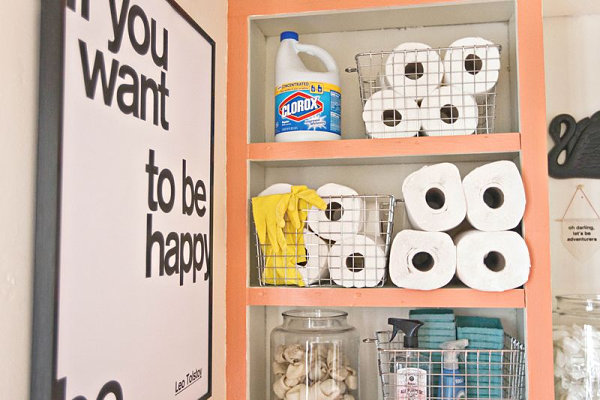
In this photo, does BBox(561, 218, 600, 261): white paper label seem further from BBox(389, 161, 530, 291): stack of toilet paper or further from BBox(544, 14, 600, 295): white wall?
BBox(389, 161, 530, 291): stack of toilet paper

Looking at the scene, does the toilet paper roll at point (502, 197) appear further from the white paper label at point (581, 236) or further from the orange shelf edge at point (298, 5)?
the orange shelf edge at point (298, 5)

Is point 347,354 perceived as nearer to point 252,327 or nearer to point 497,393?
point 252,327

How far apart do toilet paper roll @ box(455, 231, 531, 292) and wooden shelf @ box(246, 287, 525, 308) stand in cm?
3

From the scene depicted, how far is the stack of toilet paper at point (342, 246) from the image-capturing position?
53.6 inches

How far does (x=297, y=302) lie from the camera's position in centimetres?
137

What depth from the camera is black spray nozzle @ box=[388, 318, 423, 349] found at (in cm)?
132

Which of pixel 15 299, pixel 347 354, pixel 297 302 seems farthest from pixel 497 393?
pixel 15 299

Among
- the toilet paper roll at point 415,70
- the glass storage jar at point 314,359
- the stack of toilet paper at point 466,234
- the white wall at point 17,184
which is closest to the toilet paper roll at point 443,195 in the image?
the stack of toilet paper at point 466,234

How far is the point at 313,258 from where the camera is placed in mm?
1409

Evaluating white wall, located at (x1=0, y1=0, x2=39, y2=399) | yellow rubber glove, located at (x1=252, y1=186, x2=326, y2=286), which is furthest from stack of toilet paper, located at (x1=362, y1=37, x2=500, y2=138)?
white wall, located at (x1=0, y1=0, x2=39, y2=399)

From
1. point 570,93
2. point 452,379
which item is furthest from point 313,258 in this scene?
point 570,93

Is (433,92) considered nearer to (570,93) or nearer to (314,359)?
(570,93)

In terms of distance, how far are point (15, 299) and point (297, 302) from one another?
2.63 feet

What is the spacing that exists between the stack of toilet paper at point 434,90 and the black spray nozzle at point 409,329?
0.46m
